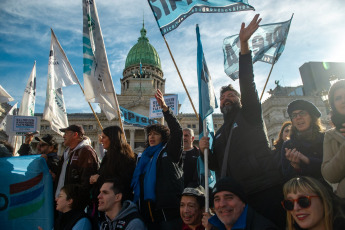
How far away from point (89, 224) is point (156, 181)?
1134 millimetres

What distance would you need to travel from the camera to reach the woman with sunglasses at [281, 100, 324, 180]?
2.98 m

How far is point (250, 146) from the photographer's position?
9.78 ft

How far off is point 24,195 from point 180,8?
418 cm

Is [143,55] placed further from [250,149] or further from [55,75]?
[250,149]

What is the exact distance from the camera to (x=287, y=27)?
659 centimetres

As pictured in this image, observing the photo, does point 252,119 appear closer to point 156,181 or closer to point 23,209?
point 156,181

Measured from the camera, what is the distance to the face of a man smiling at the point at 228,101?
3388 mm

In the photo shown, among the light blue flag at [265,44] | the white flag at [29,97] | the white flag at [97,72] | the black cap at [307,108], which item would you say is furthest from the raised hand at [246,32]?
the white flag at [29,97]

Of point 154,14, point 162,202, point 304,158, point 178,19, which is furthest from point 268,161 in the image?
point 154,14

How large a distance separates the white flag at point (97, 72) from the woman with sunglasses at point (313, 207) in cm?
410

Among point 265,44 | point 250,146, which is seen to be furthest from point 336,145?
point 265,44

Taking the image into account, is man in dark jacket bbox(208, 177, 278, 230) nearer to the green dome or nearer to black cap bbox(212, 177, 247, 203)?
black cap bbox(212, 177, 247, 203)

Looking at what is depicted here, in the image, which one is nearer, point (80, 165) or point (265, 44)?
point (80, 165)

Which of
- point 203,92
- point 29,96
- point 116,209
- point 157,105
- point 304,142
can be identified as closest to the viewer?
point 304,142
